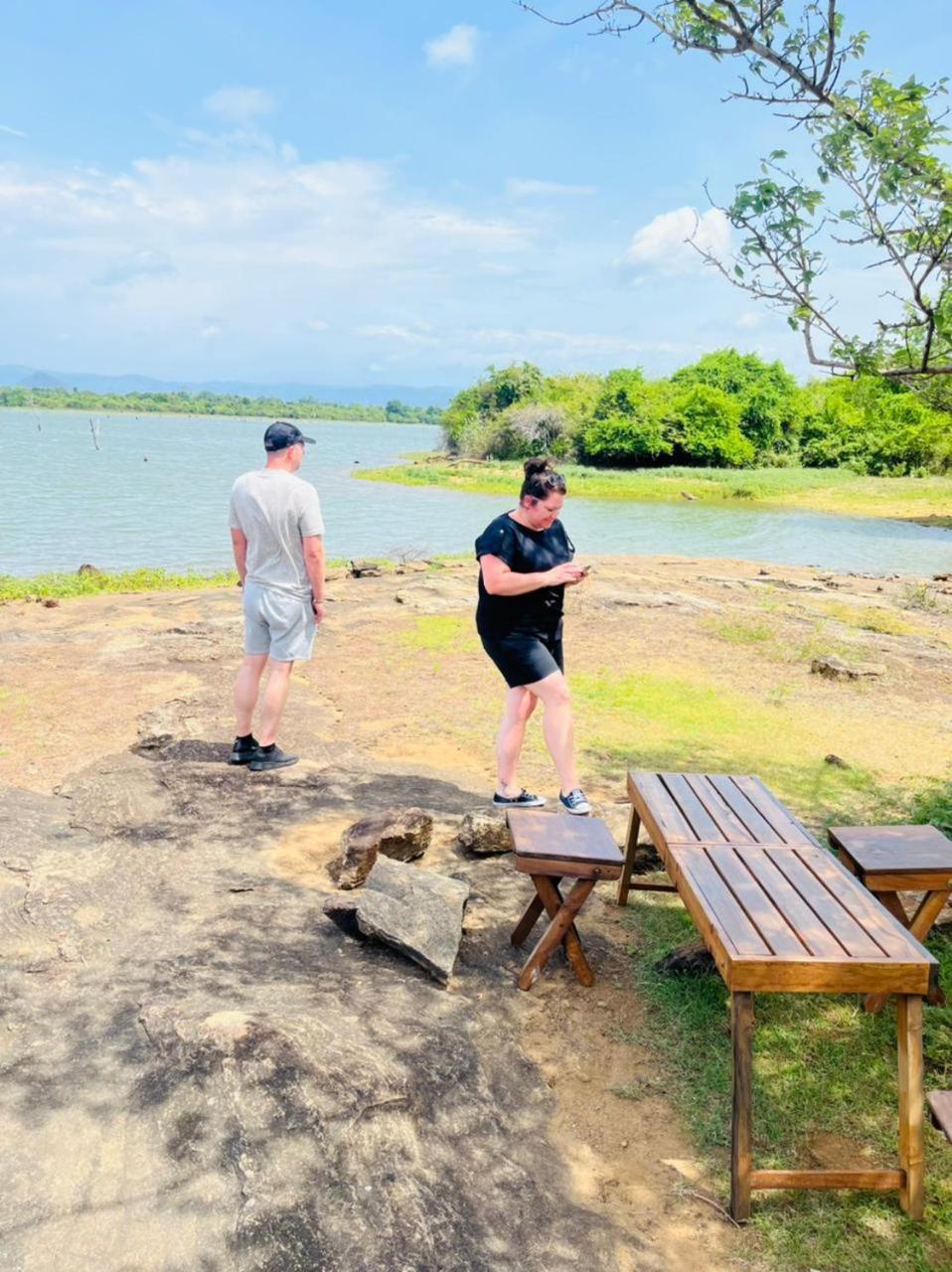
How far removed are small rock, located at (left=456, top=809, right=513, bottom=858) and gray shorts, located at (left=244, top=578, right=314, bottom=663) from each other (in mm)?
1463

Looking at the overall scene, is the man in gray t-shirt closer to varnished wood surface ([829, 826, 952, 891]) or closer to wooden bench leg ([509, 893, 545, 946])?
A: wooden bench leg ([509, 893, 545, 946])

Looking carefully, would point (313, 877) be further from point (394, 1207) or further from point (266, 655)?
point (394, 1207)

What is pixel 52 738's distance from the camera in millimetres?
6832

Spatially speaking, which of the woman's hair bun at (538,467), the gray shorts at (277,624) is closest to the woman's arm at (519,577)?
the woman's hair bun at (538,467)

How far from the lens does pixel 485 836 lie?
5160mm

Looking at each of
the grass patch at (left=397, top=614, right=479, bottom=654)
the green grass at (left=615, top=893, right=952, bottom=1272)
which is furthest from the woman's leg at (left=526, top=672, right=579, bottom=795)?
the grass patch at (left=397, top=614, right=479, bottom=654)

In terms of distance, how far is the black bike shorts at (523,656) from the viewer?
512 cm

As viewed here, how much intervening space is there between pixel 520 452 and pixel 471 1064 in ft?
186

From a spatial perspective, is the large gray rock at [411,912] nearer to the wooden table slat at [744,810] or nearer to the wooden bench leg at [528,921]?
the wooden bench leg at [528,921]

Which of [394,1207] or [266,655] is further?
[266,655]

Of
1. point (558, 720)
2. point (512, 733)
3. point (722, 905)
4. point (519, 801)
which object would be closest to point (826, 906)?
point (722, 905)

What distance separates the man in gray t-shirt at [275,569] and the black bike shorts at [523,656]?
127cm

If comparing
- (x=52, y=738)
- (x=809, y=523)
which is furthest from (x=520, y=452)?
(x=52, y=738)

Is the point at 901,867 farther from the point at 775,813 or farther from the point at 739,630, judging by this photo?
the point at 739,630
